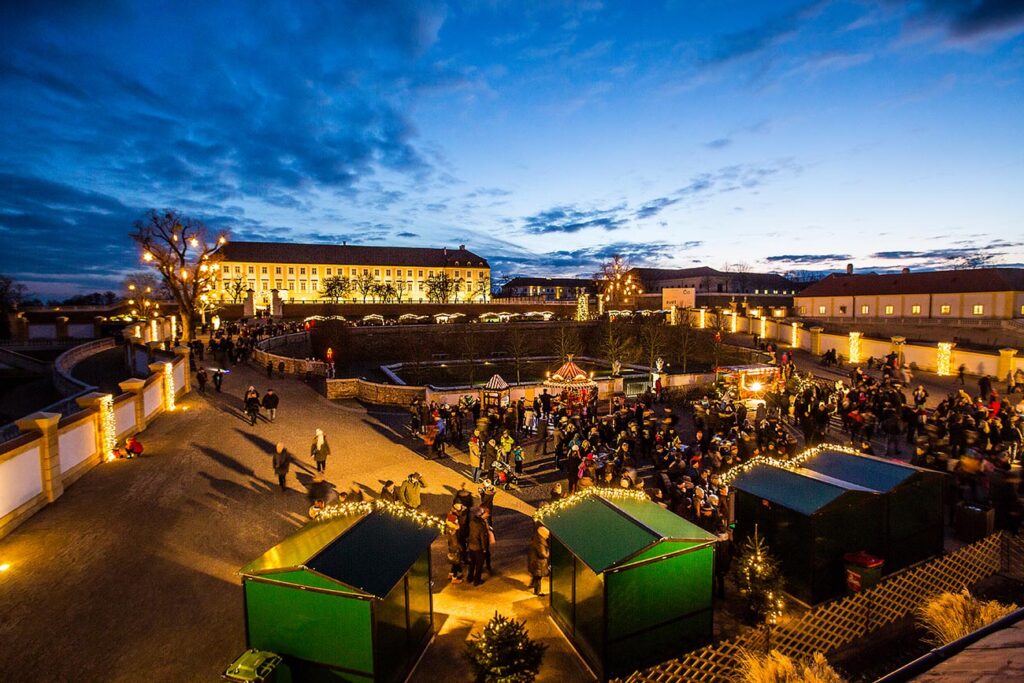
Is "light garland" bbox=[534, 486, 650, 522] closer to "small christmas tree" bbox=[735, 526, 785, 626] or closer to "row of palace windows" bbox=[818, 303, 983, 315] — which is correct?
"small christmas tree" bbox=[735, 526, 785, 626]

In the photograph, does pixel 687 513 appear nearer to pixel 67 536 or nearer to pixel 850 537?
pixel 850 537

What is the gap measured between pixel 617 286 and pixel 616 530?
74.8 m

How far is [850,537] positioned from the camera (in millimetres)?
7312

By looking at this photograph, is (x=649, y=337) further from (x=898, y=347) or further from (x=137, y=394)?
(x=137, y=394)

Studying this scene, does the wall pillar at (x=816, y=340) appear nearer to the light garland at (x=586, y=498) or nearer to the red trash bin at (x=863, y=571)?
the red trash bin at (x=863, y=571)

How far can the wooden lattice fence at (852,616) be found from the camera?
523cm

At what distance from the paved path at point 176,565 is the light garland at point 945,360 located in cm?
2500

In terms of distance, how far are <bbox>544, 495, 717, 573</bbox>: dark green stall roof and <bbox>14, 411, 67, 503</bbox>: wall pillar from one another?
10129mm

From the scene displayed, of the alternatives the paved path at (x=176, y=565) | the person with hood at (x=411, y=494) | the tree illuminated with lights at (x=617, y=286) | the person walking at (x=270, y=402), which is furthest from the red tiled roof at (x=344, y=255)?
the person with hood at (x=411, y=494)

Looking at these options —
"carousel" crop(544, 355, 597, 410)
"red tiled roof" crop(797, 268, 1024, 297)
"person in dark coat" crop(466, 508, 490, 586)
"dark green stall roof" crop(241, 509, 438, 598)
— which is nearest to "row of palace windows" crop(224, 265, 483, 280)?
"red tiled roof" crop(797, 268, 1024, 297)

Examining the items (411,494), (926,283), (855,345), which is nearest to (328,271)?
(855,345)

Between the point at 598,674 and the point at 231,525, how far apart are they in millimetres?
7613

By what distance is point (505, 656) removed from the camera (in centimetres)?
512

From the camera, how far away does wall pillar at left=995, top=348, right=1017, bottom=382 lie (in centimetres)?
2177
